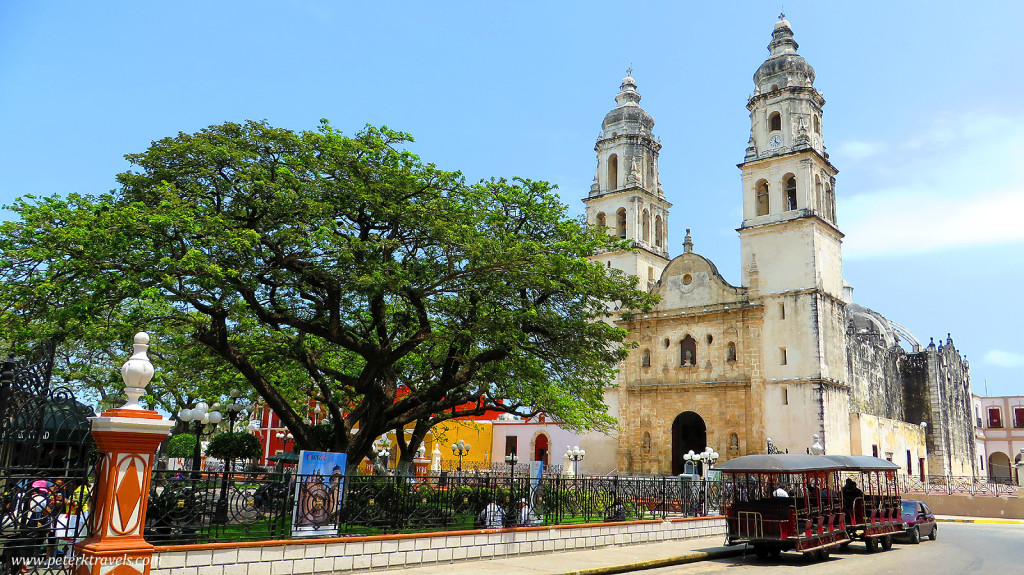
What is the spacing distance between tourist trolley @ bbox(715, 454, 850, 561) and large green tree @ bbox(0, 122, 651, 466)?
4538 millimetres

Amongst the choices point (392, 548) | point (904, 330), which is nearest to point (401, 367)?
point (392, 548)

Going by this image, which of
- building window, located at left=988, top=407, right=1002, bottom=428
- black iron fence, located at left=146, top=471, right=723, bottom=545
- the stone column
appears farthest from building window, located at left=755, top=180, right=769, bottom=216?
building window, located at left=988, top=407, right=1002, bottom=428

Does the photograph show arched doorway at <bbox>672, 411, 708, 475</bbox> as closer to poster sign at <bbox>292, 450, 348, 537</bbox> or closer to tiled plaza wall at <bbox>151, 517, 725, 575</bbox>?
tiled plaza wall at <bbox>151, 517, 725, 575</bbox>

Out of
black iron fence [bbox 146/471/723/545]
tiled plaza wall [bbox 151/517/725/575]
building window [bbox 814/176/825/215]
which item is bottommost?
tiled plaza wall [bbox 151/517/725/575]

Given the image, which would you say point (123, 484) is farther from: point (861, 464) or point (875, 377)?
point (875, 377)

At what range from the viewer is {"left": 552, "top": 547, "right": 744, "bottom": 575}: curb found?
1141cm

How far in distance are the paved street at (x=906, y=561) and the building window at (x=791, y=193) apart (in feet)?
60.0

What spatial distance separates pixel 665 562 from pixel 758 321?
21293 mm

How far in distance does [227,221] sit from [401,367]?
7.59 meters

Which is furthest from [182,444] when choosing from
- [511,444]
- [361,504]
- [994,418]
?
[994,418]

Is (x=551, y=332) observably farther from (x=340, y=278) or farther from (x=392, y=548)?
(x=392, y=548)

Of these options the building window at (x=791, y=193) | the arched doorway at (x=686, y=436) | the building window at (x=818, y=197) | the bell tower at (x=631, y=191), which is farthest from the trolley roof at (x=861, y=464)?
the bell tower at (x=631, y=191)

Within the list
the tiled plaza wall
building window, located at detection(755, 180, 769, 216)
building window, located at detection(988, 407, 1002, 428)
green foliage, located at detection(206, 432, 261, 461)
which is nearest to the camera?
the tiled plaza wall

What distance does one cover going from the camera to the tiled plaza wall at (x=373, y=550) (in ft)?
29.0
